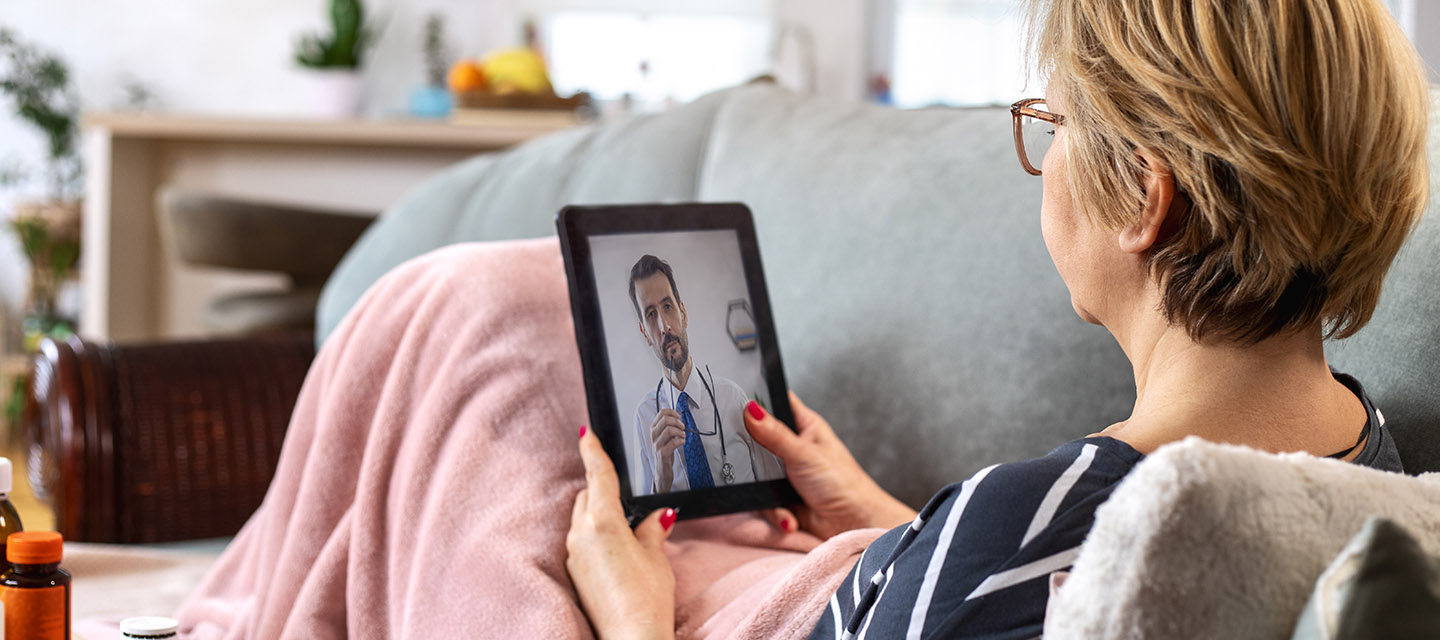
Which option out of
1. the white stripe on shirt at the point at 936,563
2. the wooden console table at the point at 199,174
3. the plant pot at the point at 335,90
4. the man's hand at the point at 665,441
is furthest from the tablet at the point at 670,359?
the plant pot at the point at 335,90

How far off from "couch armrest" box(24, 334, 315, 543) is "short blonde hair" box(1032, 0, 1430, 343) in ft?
3.80

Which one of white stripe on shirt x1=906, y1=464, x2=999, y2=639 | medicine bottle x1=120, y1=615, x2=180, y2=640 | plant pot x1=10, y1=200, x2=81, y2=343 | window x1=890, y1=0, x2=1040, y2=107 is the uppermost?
window x1=890, y1=0, x2=1040, y2=107

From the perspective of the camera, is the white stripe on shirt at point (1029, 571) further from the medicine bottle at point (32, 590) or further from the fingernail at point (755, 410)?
the medicine bottle at point (32, 590)

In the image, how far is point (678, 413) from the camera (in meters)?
0.86

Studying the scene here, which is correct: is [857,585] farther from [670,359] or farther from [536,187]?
[536,187]

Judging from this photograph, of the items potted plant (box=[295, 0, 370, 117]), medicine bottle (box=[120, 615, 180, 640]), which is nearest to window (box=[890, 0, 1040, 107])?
potted plant (box=[295, 0, 370, 117])

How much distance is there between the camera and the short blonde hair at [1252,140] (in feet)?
1.78

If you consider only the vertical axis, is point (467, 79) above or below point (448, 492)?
above

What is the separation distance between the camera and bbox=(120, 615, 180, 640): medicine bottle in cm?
71

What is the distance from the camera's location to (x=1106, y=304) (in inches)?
Result: 25.7

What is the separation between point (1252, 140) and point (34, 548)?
2.27 ft

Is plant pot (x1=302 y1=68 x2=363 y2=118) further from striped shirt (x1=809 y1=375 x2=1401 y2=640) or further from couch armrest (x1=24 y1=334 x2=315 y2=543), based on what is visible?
striped shirt (x1=809 y1=375 x2=1401 y2=640)

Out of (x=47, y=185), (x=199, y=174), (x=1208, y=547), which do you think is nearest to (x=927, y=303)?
(x=1208, y=547)

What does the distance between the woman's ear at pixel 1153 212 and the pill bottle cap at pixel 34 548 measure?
62 centimetres
